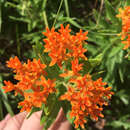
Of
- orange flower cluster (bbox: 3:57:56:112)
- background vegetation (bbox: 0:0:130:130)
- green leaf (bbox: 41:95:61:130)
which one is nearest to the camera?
orange flower cluster (bbox: 3:57:56:112)

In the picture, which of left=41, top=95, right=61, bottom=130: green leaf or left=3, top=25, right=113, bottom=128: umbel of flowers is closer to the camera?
left=3, top=25, right=113, bottom=128: umbel of flowers

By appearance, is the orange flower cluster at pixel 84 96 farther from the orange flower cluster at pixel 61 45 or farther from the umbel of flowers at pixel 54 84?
the orange flower cluster at pixel 61 45

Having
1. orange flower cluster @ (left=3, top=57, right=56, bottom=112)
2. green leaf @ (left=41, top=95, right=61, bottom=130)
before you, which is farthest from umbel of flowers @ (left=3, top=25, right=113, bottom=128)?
green leaf @ (left=41, top=95, right=61, bottom=130)

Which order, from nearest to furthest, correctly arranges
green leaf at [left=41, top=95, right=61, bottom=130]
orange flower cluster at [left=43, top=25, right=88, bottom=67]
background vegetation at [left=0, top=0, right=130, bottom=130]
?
orange flower cluster at [left=43, top=25, right=88, bottom=67] < green leaf at [left=41, top=95, right=61, bottom=130] < background vegetation at [left=0, top=0, right=130, bottom=130]

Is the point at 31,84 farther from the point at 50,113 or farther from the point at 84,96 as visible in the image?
the point at 84,96

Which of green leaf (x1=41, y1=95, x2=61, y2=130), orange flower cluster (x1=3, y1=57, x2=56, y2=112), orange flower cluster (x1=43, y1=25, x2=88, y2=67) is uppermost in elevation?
orange flower cluster (x1=43, y1=25, x2=88, y2=67)

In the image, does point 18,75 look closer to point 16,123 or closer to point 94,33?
point 16,123

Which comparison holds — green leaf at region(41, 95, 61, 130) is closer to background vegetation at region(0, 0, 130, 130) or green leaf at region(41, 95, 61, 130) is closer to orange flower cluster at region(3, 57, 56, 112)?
orange flower cluster at region(3, 57, 56, 112)

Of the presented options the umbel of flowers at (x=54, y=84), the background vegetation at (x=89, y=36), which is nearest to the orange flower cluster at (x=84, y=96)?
the umbel of flowers at (x=54, y=84)
